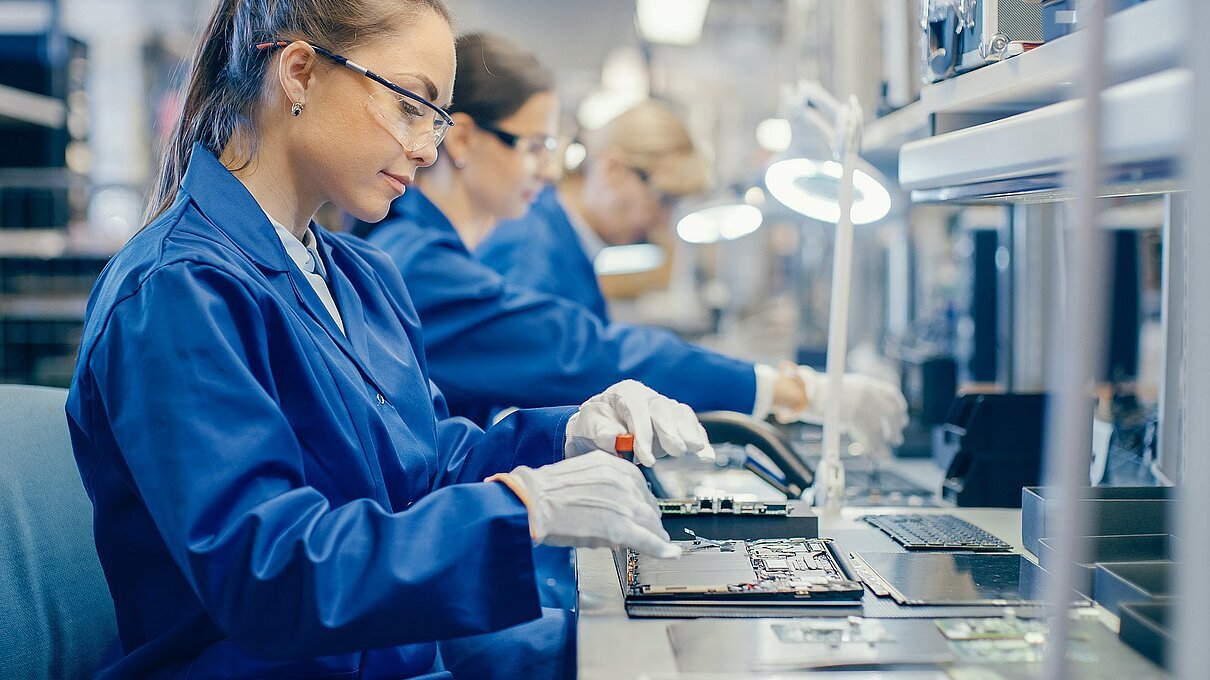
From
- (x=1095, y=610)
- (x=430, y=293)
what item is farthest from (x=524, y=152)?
(x=1095, y=610)

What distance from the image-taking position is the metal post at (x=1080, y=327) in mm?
611

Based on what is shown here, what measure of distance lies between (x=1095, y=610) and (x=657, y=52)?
265 inches

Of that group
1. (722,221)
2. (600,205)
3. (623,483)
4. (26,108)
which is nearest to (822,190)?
(623,483)

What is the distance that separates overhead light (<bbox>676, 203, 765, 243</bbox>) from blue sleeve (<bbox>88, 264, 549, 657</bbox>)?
1923 millimetres

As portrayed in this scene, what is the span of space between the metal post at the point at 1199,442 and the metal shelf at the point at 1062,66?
0.03m

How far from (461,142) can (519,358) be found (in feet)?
1.88

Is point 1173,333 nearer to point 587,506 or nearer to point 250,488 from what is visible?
point 587,506

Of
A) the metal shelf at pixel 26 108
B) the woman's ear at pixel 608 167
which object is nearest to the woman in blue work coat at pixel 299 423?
the woman's ear at pixel 608 167

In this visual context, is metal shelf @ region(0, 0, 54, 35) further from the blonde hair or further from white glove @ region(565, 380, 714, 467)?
white glove @ region(565, 380, 714, 467)

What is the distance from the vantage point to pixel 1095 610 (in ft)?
3.26

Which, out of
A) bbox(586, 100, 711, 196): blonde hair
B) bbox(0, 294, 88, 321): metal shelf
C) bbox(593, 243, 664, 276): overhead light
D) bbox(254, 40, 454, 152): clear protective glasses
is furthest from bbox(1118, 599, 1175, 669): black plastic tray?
bbox(0, 294, 88, 321): metal shelf

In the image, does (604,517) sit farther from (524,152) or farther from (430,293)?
(524,152)

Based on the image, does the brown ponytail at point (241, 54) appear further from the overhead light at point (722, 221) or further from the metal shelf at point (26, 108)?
the metal shelf at point (26, 108)

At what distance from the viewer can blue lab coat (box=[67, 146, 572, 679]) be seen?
0.89 metres
